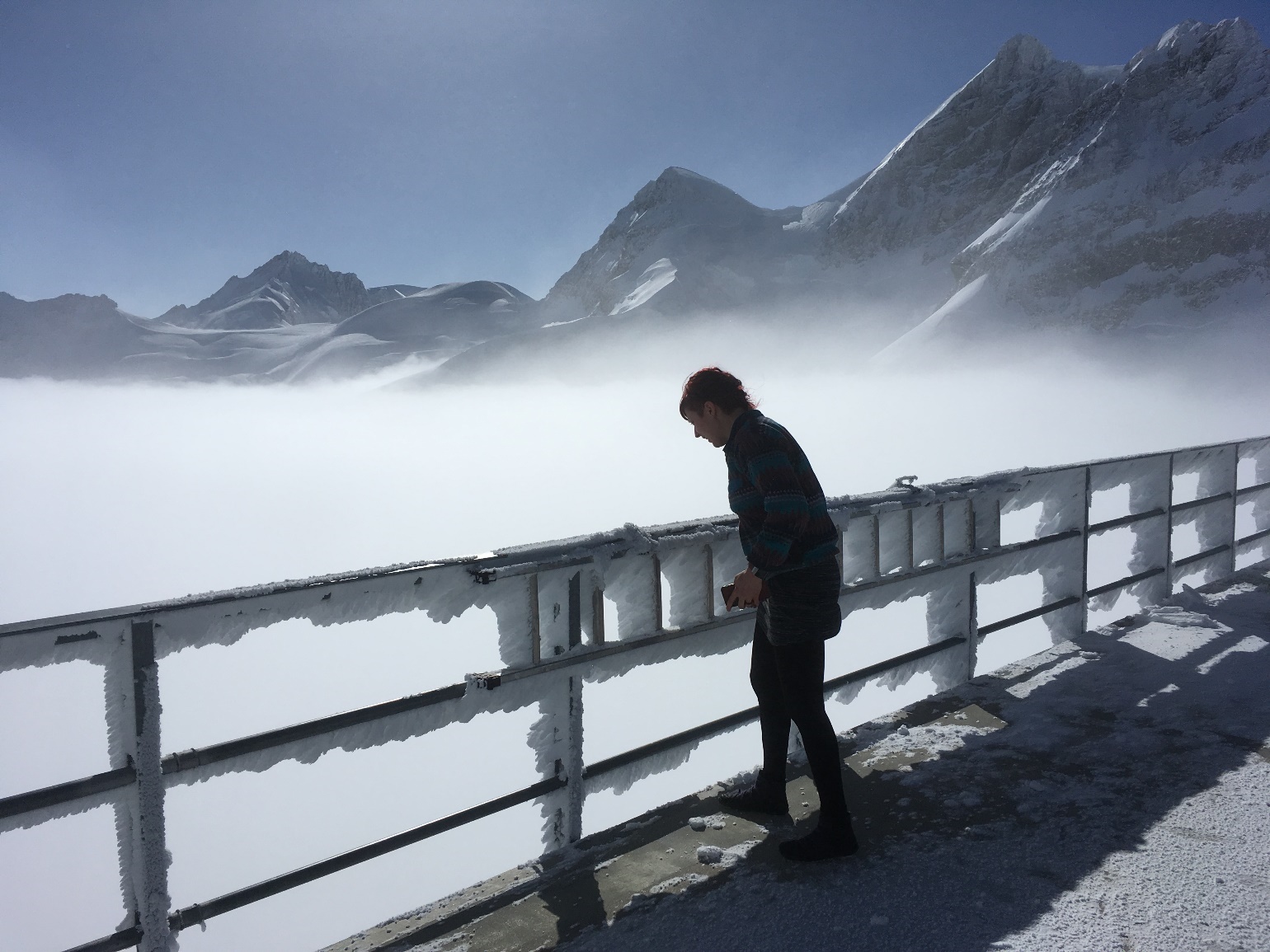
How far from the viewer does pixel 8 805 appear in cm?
165

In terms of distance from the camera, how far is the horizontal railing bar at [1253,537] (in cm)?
597

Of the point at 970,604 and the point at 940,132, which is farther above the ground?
the point at 940,132

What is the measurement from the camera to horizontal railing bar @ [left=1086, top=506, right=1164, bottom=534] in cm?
469

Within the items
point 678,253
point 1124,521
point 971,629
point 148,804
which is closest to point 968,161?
point 678,253

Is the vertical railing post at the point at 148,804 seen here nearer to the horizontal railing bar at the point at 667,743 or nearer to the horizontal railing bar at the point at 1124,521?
the horizontal railing bar at the point at 667,743

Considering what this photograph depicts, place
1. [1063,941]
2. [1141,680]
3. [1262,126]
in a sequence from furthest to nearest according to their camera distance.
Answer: [1262,126], [1141,680], [1063,941]

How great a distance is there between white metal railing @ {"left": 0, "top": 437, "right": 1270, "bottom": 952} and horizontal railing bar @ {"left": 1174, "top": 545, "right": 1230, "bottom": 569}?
4.54 feet

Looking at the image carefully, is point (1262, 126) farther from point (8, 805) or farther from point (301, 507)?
point (301, 507)

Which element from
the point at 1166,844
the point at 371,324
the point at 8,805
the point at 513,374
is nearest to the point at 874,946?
the point at 1166,844

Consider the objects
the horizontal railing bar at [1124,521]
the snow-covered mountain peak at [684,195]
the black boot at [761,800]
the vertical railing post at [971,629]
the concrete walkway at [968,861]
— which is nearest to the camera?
the concrete walkway at [968,861]

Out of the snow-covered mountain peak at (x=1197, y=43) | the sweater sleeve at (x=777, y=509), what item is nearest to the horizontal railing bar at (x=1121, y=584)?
the sweater sleeve at (x=777, y=509)

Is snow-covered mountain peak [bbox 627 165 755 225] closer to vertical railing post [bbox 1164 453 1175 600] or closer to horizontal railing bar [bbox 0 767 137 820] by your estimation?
vertical railing post [bbox 1164 453 1175 600]

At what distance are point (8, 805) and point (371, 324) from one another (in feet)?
700

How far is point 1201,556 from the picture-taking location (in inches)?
224
